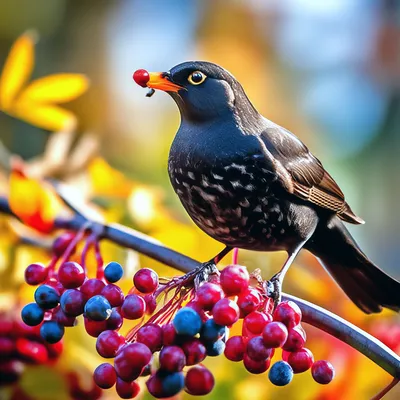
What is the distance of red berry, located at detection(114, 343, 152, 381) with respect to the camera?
88 cm

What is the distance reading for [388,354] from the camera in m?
0.92

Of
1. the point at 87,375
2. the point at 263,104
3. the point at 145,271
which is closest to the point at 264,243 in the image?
the point at 145,271

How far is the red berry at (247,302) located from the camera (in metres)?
0.92

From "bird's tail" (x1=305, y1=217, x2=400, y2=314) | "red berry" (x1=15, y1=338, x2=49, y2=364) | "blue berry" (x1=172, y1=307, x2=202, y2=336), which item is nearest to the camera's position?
"blue berry" (x1=172, y1=307, x2=202, y2=336)

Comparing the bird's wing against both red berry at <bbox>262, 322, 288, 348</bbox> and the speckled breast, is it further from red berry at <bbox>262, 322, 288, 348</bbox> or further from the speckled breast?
red berry at <bbox>262, 322, 288, 348</bbox>

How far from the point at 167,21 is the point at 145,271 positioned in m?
4.65

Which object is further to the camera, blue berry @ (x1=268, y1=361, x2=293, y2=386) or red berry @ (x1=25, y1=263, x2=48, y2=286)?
red berry @ (x1=25, y1=263, x2=48, y2=286)

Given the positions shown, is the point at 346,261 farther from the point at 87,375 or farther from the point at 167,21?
the point at 167,21

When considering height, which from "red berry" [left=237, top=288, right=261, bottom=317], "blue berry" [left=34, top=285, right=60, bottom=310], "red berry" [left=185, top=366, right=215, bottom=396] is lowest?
"blue berry" [left=34, top=285, right=60, bottom=310]

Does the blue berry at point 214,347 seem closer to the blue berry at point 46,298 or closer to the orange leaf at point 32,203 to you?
the blue berry at point 46,298

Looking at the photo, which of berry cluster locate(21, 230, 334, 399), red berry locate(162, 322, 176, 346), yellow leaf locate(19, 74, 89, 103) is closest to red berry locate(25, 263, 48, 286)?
berry cluster locate(21, 230, 334, 399)

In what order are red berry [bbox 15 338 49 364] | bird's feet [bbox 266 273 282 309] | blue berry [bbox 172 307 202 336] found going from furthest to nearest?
red berry [bbox 15 338 49 364]
bird's feet [bbox 266 273 282 309]
blue berry [bbox 172 307 202 336]

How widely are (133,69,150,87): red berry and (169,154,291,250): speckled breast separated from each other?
5.4 inches

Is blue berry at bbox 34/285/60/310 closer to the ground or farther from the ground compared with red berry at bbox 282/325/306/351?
closer to the ground
